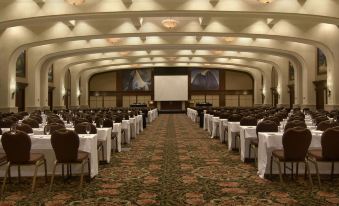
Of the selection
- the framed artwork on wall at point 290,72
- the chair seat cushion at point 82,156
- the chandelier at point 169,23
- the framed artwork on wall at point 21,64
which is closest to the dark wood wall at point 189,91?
the framed artwork on wall at point 290,72

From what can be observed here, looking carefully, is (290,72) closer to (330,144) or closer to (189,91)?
(189,91)

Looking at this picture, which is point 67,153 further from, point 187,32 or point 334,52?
point 334,52

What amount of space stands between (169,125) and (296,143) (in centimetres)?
1488

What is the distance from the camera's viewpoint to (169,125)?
67.8 ft

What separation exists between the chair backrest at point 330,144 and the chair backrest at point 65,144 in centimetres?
359

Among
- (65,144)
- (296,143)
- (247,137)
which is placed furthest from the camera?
(247,137)

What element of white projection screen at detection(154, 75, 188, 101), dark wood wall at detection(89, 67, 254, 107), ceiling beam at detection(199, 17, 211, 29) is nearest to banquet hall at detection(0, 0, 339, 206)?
ceiling beam at detection(199, 17, 211, 29)

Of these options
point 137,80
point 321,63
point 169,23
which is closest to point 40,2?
point 169,23

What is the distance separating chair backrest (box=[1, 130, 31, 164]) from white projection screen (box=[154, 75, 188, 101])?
3627 cm

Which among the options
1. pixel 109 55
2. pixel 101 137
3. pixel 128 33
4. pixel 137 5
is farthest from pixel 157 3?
pixel 109 55

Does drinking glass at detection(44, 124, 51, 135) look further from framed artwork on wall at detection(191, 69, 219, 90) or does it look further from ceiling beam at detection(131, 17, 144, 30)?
framed artwork on wall at detection(191, 69, 219, 90)

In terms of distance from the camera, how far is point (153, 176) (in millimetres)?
6875

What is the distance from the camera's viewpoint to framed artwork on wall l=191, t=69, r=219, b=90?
4272 cm

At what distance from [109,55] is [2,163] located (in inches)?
986
